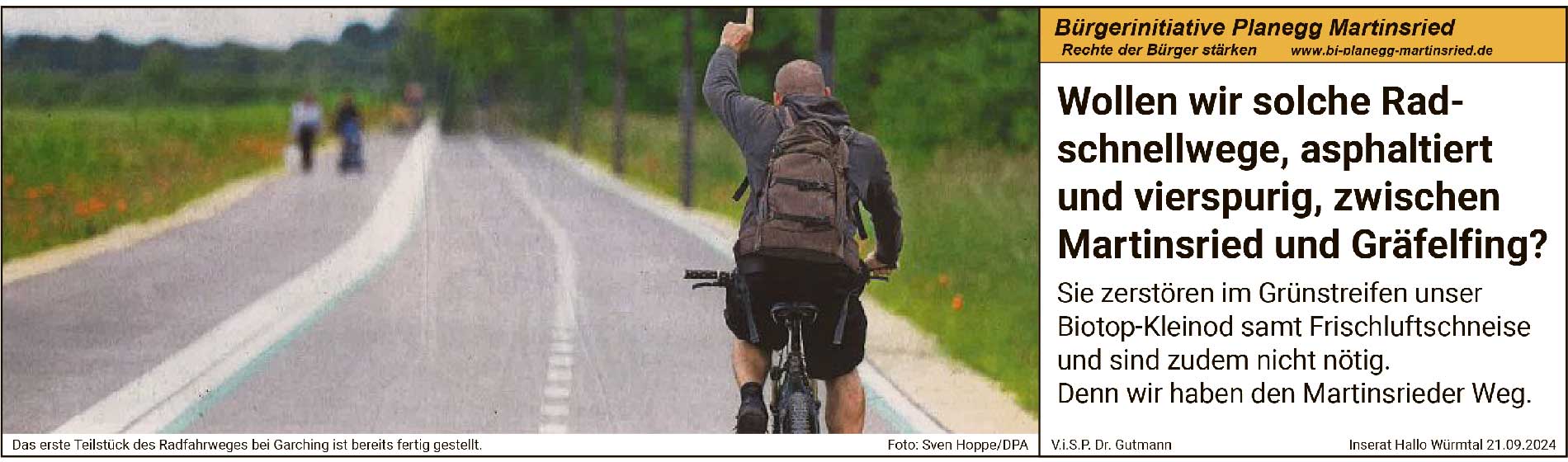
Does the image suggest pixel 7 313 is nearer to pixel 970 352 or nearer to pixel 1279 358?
pixel 970 352

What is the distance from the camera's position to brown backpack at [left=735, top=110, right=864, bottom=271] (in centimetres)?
617

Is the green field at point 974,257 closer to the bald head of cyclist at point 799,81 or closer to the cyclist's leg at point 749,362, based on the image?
the cyclist's leg at point 749,362

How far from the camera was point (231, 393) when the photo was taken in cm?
1055

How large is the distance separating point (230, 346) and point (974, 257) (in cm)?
596

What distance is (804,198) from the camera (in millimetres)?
6176

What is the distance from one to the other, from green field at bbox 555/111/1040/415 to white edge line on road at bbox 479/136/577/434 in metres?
2.16

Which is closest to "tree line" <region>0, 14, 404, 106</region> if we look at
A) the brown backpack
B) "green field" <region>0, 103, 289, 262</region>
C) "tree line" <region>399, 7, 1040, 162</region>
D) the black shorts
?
"green field" <region>0, 103, 289, 262</region>

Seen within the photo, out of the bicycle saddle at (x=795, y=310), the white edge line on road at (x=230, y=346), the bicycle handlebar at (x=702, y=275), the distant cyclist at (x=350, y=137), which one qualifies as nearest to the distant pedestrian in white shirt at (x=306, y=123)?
the distant cyclist at (x=350, y=137)

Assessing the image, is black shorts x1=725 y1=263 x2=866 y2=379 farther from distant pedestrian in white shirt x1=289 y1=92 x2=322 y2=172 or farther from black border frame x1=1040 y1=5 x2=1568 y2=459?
distant pedestrian in white shirt x1=289 y1=92 x2=322 y2=172

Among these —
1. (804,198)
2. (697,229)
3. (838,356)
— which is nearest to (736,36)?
(804,198)

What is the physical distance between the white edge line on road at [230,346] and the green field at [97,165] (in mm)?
1684

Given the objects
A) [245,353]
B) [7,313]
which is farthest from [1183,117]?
[7,313]

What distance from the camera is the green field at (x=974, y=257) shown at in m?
11.9

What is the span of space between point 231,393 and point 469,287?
5925 mm
